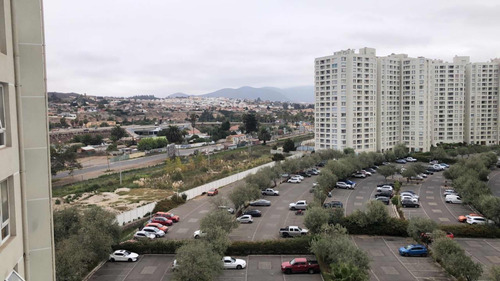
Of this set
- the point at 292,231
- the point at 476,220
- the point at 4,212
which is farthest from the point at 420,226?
the point at 4,212

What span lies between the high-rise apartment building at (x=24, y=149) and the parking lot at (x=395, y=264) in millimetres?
11934

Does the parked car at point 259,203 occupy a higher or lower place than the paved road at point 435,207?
higher

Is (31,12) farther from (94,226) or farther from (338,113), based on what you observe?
(338,113)

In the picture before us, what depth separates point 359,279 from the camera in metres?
11.5

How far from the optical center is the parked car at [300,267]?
1503 cm

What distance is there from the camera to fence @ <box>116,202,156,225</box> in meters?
20.9

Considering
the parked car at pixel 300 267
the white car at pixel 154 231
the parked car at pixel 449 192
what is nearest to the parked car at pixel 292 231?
the parked car at pixel 300 267

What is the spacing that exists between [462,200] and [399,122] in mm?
28462

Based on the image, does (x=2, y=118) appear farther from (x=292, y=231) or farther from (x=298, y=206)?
(x=298, y=206)

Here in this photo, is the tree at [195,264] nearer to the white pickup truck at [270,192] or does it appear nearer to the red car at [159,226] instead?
the red car at [159,226]

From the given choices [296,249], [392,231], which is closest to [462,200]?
[392,231]

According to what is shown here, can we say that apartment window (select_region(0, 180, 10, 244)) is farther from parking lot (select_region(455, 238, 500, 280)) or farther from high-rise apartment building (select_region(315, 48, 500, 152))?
high-rise apartment building (select_region(315, 48, 500, 152))

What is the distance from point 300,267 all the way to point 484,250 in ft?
28.8

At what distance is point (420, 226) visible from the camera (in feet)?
56.0
